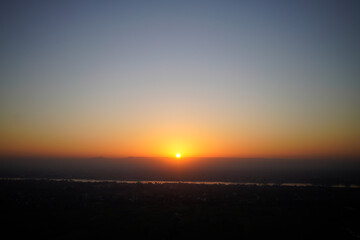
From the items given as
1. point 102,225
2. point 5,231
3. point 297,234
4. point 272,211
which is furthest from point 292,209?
point 5,231

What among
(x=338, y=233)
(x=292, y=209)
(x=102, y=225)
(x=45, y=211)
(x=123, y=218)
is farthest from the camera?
(x=292, y=209)

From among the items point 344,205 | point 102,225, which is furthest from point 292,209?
point 102,225

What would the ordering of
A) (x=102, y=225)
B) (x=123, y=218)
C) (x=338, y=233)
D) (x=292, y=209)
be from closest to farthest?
(x=338, y=233)
(x=102, y=225)
(x=123, y=218)
(x=292, y=209)

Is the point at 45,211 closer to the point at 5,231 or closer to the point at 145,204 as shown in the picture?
the point at 5,231

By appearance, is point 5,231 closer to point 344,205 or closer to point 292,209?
point 292,209

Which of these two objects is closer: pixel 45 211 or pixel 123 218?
pixel 123 218

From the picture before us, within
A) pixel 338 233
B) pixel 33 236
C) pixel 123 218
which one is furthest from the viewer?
pixel 123 218
